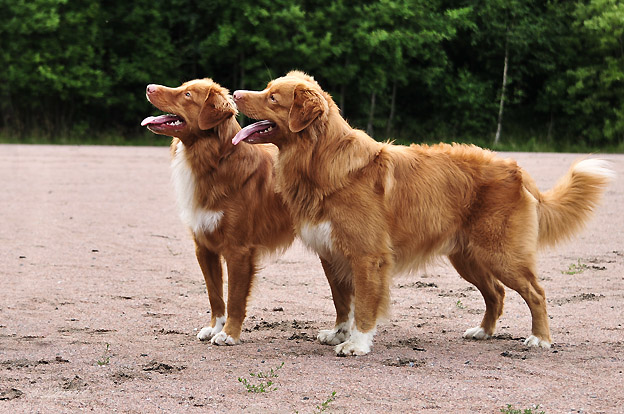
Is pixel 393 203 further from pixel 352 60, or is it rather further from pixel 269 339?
pixel 352 60

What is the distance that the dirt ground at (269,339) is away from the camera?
14.6ft

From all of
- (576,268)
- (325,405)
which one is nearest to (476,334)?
(325,405)

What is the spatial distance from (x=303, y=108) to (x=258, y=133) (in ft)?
1.18

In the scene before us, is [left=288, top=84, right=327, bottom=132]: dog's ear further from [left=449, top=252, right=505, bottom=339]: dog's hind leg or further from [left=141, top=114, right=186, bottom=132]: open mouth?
[left=449, top=252, right=505, bottom=339]: dog's hind leg

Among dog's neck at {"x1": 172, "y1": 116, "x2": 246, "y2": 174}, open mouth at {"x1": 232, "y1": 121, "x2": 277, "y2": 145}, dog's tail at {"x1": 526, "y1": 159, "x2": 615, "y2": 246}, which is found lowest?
dog's tail at {"x1": 526, "y1": 159, "x2": 615, "y2": 246}

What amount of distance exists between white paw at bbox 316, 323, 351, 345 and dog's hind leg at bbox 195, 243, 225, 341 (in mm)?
764

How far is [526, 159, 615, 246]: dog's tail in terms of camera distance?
5934 mm

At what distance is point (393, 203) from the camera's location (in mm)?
5648

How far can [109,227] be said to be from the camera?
11062 mm

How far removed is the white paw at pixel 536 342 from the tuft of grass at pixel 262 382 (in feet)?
6.20

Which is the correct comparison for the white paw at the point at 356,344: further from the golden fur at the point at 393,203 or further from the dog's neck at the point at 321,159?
the dog's neck at the point at 321,159

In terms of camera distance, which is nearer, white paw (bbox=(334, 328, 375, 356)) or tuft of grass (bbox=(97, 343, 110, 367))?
tuft of grass (bbox=(97, 343, 110, 367))

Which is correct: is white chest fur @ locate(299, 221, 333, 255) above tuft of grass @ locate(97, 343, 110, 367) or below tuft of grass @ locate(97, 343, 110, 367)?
above

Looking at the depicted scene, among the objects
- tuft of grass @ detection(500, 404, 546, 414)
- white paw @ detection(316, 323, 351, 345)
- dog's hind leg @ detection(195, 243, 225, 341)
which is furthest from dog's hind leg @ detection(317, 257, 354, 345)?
tuft of grass @ detection(500, 404, 546, 414)
